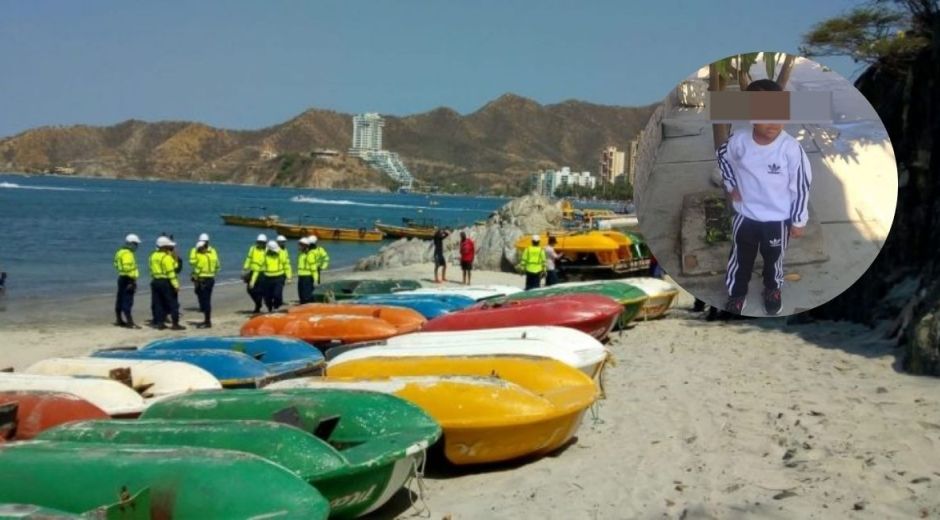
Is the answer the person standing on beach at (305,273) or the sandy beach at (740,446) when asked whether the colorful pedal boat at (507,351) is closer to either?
the sandy beach at (740,446)

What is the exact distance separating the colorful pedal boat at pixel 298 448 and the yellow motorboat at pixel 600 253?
19.8 metres

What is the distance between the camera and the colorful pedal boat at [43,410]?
7664 millimetres

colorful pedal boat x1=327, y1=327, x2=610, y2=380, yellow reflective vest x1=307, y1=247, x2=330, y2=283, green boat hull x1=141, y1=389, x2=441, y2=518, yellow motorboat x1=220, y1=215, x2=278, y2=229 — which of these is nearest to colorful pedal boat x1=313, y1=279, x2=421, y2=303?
yellow reflective vest x1=307, y1=247, x2=330, y2=283

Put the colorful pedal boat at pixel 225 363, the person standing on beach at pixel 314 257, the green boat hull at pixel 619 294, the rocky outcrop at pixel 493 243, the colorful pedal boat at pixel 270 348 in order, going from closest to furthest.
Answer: the colorful pedal boat at pixel 225 363
the colorful pedal boat at pixel 270 348
the green boat hull at pixel 619 294
the person standing on beach at pixel 314 257
the rocky outcrop at pixel 493 243

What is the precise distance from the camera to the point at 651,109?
106 inches

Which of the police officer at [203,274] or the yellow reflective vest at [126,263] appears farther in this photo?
the police officer at [203,274]

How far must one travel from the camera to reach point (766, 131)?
258 cm

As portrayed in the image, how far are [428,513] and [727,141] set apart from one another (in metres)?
5.33

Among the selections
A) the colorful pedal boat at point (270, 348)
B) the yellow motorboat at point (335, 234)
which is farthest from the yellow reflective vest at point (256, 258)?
the yellow motorboat at point (335, 234)

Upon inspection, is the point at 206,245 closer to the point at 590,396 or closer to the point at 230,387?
the point at 230,387

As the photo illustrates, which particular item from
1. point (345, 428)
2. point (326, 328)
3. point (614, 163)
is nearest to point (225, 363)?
point (326, 328)

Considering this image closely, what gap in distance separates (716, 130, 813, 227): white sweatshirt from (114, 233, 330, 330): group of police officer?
54.1 feet

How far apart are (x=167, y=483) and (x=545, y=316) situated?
29.6 ft

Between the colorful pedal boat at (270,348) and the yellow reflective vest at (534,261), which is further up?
the yellow reflective vest at (534,261)
